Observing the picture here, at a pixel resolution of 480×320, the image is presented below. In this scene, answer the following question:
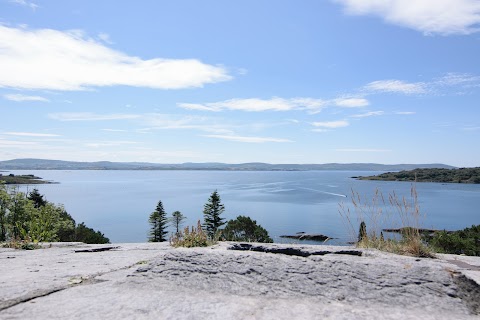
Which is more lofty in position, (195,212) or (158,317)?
(158,317)

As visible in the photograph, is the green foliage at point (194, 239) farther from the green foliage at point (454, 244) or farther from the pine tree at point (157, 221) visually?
the pine tree at point (157, 221)

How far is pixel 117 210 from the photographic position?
300 ft

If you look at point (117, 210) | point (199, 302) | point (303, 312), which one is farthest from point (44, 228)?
point (117, 210)

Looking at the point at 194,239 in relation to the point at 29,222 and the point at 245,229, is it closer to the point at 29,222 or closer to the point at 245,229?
the point at 29,222

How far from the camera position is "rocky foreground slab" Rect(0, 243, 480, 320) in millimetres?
2963

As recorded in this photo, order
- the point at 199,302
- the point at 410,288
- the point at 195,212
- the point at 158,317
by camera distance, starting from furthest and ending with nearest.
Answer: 1. the point at 195,212
2. the point at 410,288
3. the point at 199,302
4. the point at 158,317

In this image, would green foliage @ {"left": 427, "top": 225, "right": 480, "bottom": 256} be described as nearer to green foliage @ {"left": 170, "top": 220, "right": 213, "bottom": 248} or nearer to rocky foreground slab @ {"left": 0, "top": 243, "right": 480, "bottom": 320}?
green foliage @ {"left": 170, "top": 220, "right": 213, "bottom": 248}

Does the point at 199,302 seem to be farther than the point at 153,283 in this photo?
No

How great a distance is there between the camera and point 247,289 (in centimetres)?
349

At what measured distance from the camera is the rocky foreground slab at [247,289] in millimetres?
2963

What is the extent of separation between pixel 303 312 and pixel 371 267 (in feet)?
3.86

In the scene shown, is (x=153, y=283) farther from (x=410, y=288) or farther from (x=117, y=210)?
(x=117, y=210)

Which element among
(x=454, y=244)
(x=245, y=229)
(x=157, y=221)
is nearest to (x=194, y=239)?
(x=454, y=244)

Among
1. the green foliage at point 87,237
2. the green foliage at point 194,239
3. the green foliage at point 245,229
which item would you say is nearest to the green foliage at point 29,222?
the green foliage at point 87,237
